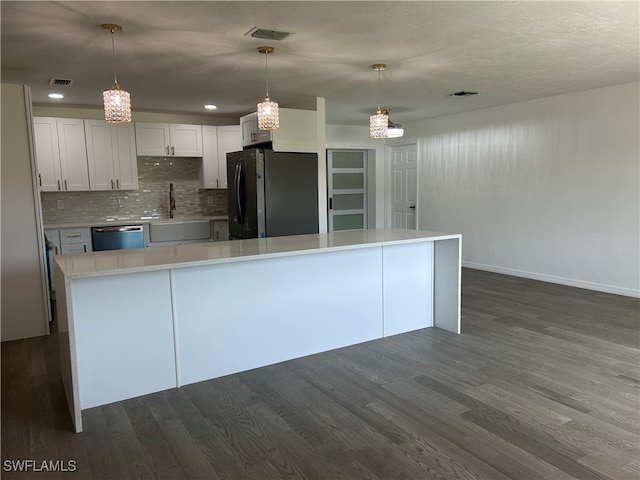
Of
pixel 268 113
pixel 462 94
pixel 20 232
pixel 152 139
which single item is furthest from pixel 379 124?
pixel 152 139

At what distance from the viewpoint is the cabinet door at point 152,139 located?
6105mm

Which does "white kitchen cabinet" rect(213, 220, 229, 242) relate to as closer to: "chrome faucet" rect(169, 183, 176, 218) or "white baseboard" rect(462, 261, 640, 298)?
"chrome faucet" rect(169, 183, 176, 218)

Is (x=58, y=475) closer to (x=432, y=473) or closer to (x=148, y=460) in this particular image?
(x=148, y=460)

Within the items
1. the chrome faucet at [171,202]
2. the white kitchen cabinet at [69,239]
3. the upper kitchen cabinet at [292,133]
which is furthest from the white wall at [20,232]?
the chrome faucet at [171,202]

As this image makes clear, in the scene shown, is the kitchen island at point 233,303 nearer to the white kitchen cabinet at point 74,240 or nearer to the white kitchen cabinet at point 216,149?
the white kitchen cabinet at point 74,240

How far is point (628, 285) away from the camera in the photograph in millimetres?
5125

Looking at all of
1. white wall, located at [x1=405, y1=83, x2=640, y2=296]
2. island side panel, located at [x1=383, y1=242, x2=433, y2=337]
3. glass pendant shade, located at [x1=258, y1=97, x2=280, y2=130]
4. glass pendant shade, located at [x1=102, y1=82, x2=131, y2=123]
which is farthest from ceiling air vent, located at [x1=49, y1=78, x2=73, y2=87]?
white wall, located at [x1=405, y1=83, x2=640, y2=296]

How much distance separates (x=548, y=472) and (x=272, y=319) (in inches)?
77.1

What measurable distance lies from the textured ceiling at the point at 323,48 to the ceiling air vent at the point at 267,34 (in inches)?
2.2

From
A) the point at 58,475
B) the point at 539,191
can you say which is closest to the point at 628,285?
the point at 539,191

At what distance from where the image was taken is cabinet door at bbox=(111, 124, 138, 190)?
236 inches

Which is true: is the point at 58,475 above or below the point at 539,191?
below

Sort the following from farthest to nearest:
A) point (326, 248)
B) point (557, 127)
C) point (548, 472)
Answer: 1. point (557, 127)
2. point (326, 248)
3. point (548, 472)

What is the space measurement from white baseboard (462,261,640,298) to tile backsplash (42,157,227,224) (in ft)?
13.5
